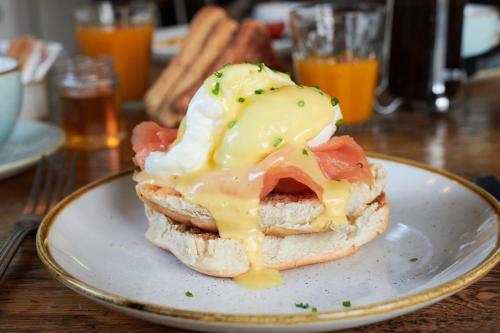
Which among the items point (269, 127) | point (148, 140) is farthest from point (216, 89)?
point (148, 140)

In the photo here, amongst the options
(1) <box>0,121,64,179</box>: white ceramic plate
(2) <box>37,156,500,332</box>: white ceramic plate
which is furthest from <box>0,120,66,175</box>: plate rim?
(2) <box>37,156,500,332</box>: white ceramic plate

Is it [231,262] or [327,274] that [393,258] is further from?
[231,262]

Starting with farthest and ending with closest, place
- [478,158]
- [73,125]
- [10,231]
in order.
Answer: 1. [73,125]
2. [478,158]
3. [10,231]

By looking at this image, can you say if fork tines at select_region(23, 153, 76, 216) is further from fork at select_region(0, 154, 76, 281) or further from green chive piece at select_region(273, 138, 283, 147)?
green chive piece at select_region(273, 138, 283, 147)

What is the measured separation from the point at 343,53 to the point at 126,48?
0.90 metres

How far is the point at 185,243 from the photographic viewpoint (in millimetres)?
1234

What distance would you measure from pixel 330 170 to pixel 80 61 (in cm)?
131

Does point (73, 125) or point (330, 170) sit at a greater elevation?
point (330, 170)

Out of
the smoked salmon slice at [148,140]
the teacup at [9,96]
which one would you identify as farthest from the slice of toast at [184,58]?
the smoked salmon slice at [148,140]

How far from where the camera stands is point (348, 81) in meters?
2.33

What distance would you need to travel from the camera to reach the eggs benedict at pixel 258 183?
1.19m

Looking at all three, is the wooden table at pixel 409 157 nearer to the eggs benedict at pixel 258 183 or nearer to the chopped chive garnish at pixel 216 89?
the eggs benedict at pixel 258 183

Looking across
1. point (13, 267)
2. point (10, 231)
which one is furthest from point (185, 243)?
point (10, 231)

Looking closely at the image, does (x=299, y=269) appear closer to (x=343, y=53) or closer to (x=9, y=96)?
(x=9, y=96)
